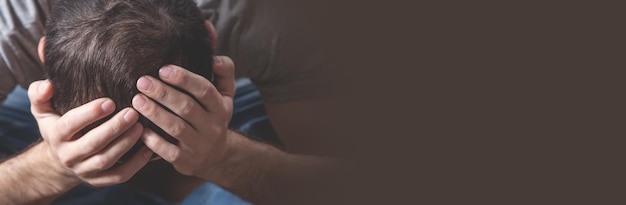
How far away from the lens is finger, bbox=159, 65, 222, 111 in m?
0.82

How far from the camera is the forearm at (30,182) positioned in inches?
39.7

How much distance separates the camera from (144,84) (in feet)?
2.65

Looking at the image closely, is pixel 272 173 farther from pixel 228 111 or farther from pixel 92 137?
pixel 92 137

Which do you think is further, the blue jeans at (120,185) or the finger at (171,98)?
the blue jeans at (120,185)

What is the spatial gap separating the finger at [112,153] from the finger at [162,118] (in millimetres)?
26

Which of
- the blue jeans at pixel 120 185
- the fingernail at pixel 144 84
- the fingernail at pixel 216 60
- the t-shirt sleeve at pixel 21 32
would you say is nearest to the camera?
the fingernail at pixel 144 84

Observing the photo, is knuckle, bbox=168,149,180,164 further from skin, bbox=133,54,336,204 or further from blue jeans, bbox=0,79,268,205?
blue jeans, bbox=0,79,268,205

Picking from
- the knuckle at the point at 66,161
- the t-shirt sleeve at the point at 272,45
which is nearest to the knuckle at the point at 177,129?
the knuckle at the point at 66,161

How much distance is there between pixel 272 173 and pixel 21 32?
374 mm

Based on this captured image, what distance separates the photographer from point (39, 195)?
1.03m

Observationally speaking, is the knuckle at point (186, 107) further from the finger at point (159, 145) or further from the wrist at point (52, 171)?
the wrist at point (52, 171)

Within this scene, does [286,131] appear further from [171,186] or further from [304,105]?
[171,186]

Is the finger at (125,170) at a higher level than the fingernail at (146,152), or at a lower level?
lower

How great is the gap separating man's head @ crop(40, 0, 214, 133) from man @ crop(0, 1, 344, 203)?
4cm
